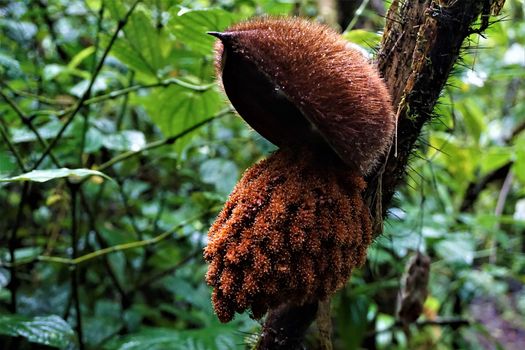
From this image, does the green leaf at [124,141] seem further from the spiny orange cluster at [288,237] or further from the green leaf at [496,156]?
the green leaf at [496,156]

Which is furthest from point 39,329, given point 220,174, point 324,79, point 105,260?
point 324,79

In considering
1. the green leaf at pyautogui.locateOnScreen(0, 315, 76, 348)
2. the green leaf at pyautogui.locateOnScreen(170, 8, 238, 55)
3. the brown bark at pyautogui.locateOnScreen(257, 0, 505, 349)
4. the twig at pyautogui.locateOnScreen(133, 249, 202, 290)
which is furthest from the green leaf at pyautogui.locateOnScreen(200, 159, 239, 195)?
the brown bark at pyautogui.locateOnScreen(257, 0, 505, 349)

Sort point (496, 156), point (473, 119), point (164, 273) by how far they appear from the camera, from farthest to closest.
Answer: point (473, 119) → point (496, 156) → point (164, 273)

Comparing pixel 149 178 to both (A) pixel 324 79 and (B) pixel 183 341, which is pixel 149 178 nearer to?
(B) pixel 183 341

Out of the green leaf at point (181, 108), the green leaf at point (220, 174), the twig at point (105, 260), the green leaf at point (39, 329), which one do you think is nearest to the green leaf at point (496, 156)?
the green leaf at point (220, 174)

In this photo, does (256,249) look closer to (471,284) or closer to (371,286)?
(371,286)
